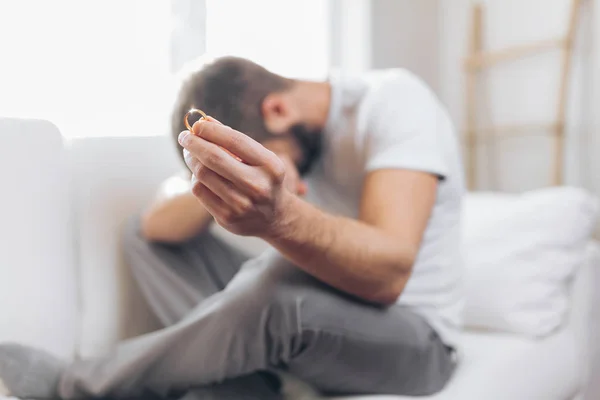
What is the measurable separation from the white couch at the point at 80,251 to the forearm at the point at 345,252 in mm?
Result: 164

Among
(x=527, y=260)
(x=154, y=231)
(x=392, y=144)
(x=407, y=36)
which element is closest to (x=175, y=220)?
(x=154, y=231)

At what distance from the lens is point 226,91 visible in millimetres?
568

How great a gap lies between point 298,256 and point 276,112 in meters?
0.15

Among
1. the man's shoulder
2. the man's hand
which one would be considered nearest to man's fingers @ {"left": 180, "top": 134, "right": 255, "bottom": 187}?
the man's hand

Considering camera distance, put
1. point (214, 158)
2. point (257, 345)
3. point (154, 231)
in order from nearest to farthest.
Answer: point (214, 158) < point (257, 345) < point (154, 231)

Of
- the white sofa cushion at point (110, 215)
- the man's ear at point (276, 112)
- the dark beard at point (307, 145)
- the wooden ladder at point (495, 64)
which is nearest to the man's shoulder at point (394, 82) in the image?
the dark beard at point (307, 145)

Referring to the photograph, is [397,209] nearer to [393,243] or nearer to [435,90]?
[393,243]

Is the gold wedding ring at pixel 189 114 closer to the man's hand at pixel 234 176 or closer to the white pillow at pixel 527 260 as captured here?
the man's hand at pixel 234 176

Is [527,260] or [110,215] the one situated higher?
[110,215]

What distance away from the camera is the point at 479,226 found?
1.20 metres

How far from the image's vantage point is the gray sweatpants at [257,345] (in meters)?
0.70

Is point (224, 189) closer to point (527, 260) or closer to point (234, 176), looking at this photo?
point (234, 176)

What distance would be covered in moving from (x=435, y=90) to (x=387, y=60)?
0.83 ft

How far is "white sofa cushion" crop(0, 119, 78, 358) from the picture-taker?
0.59 metres
